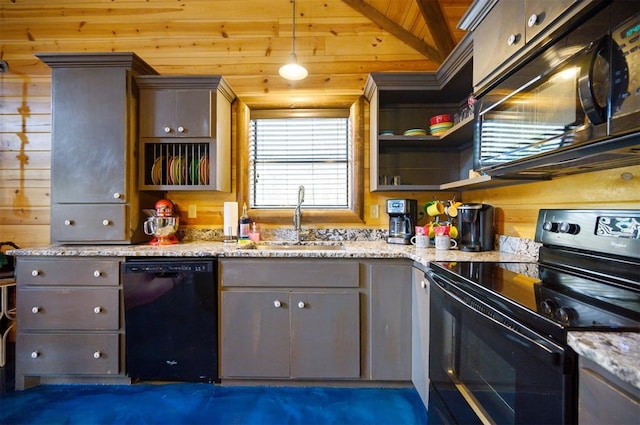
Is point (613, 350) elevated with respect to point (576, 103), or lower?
lower

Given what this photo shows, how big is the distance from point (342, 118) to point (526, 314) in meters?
2.08

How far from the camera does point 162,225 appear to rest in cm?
215

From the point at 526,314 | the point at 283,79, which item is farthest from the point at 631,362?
the point at 283,79

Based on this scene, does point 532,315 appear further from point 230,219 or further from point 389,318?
point 230,219

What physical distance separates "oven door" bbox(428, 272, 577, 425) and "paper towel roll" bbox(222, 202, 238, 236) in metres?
1.56

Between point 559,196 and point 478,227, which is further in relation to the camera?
point 478,227

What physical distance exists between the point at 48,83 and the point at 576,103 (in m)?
3.59

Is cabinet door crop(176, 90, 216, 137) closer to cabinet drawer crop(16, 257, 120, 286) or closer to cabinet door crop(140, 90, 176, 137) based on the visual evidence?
cabinet door crop(140, 90, 176, 137)

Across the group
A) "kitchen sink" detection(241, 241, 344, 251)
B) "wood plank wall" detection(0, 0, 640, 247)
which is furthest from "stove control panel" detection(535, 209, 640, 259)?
"kitchen sink" detection(241, 241, 344, 251)

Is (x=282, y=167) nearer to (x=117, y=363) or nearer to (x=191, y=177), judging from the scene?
(x=191, y=177)

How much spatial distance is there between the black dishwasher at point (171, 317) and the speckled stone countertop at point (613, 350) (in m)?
1.70

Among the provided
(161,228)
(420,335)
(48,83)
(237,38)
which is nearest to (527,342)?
(420,335)

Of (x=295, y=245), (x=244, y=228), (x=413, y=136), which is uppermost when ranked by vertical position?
(x=413, y=136)

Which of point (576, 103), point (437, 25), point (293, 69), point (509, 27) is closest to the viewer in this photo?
point (576, 103)
